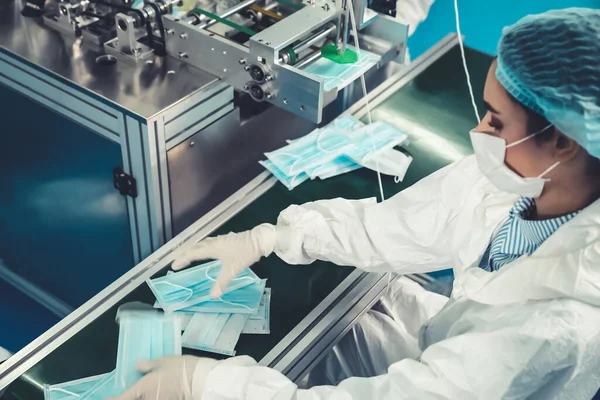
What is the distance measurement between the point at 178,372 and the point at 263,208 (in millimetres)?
559

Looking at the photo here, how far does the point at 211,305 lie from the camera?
139cm

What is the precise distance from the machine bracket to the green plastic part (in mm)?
618

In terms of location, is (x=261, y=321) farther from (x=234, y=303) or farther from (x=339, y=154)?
(x=339, y=154)

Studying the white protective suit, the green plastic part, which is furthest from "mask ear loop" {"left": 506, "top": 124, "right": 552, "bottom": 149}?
the green plastic part

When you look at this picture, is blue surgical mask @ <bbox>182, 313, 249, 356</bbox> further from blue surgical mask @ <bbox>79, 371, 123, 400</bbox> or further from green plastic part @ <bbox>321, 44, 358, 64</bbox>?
green plastic part @ <bbox>321, 44, 358, 64</bbox>

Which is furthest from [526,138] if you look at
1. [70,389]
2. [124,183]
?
[124,183]

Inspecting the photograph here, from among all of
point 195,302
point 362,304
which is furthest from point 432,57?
point 195,302

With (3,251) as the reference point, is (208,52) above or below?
above

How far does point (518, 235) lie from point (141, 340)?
0.74 metres

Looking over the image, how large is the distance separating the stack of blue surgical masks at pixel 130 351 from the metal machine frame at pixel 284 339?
2.9 inches

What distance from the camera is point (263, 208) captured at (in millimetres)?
1653

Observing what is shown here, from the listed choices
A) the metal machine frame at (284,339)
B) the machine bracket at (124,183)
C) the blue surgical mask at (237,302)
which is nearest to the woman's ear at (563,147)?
the metal machine frame at (284,339)

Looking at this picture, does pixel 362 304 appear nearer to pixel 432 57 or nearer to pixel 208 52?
pixel 208 52

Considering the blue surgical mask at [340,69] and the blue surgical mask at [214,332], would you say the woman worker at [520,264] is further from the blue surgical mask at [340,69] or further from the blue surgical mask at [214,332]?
the blue surgical mask at [340,69]
